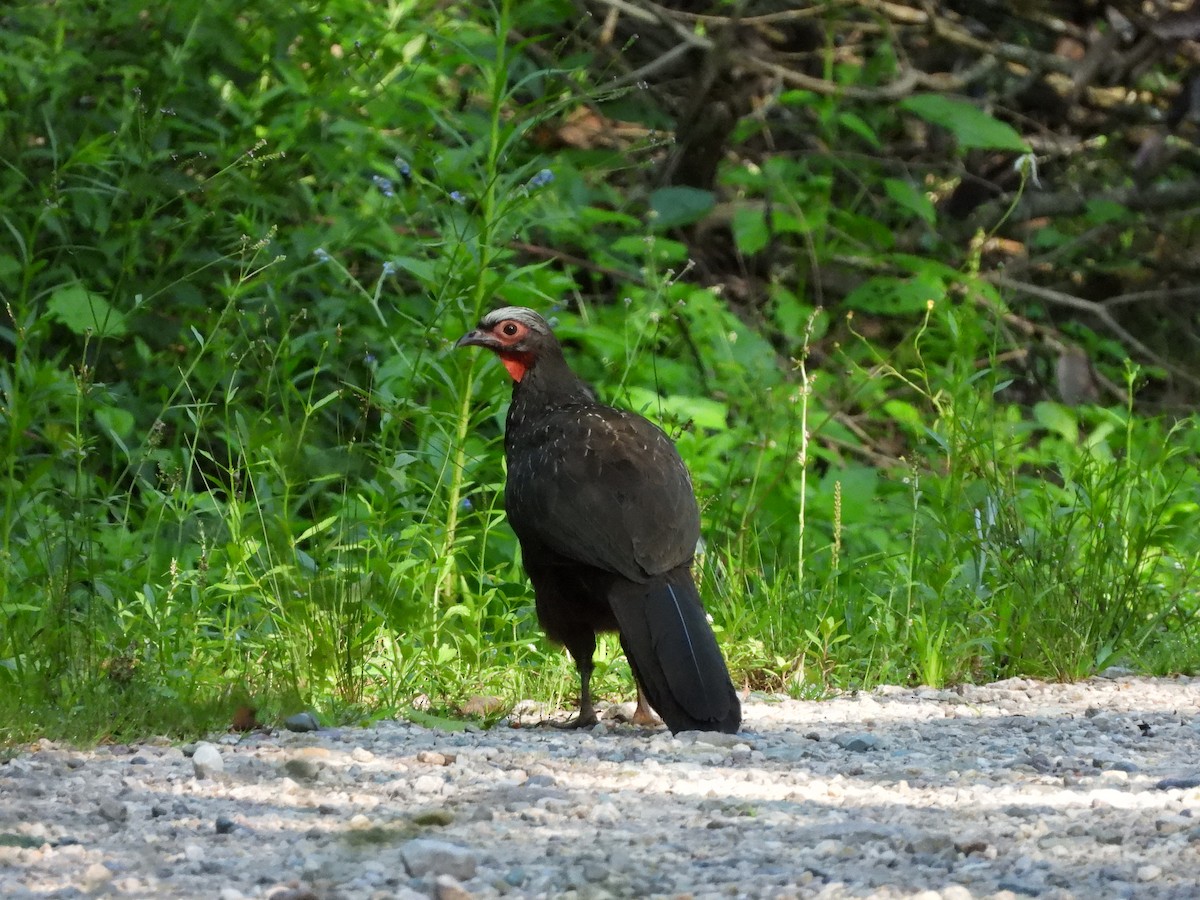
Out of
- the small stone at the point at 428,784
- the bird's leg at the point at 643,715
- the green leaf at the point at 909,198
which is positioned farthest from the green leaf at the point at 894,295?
the small stone at the point at 428,784

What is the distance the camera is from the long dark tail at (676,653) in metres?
4.68

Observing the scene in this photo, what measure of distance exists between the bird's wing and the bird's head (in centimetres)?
51

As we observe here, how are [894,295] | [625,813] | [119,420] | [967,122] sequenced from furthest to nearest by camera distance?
[894,295], [967,122], [119,420], [625,813]

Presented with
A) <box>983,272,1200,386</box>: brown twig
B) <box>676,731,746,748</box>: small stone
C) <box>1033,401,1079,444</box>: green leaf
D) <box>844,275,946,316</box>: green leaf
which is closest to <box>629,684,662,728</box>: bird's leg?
<box>676,731,746,748</box>: small stone

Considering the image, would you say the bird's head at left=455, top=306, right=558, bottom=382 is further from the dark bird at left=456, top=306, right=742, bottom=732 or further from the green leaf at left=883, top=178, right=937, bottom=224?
the green leaf at left=883, top=178, right=937, bottom=224

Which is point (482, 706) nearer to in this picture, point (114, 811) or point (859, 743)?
point (859, 743)

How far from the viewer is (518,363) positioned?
607 centimetres

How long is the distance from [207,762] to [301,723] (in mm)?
630

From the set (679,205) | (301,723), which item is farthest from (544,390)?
(679,205)

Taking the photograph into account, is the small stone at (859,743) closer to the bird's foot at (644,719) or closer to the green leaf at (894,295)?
the bird's foot at (644,719)

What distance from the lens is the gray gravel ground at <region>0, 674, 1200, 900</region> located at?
3004mm

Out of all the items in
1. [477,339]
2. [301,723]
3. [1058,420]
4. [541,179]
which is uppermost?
[541,179]

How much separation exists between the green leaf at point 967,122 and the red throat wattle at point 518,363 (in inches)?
163

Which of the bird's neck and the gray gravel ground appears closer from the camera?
the gray gravel ground
